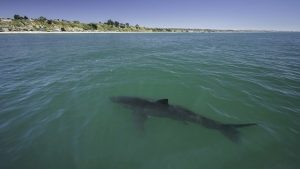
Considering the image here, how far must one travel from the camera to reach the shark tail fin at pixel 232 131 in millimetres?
7034

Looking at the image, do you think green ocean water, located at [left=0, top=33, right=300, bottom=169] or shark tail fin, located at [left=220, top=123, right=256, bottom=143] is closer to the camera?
green ocean water, located at [left=0, top=33, right=300, bottom=169]

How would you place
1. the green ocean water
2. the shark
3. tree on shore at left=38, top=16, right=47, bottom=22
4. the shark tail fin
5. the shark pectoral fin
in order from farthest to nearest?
tree on shore at left=38, top=16, right=47, bottom=22 → the shark pectoral fin → the shark → the shark tail fin → the green ocean water

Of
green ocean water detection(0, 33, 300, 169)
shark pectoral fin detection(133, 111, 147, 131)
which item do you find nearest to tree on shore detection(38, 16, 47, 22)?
green ocean water detection(0, 33, 300, 169)

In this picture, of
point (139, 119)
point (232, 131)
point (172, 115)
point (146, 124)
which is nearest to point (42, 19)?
point (139, 119)

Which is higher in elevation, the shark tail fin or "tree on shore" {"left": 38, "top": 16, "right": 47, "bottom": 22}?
"tree on shore" {"left": 38, "top": 16, "right": 47, "bottom": 22}

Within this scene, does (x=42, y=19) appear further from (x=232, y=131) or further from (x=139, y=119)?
(x=232, y=131)

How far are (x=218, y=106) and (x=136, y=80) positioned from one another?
6.25 m

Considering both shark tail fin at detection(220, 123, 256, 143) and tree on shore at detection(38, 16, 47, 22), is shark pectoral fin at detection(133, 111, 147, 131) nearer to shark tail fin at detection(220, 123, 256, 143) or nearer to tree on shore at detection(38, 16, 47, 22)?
shark tail fin at detection(220, 123, 256, 143)

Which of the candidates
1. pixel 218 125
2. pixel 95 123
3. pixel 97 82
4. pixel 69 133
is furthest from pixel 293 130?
pixel 97 82

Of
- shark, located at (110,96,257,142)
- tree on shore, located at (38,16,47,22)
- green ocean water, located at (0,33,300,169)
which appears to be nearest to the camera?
green ocean water, located at (0,33,300,169)

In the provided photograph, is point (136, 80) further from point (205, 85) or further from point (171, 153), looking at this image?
point (171, 153)

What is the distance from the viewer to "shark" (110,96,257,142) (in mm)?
7285

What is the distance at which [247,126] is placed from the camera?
7.71 m

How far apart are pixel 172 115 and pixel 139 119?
1.44 m
